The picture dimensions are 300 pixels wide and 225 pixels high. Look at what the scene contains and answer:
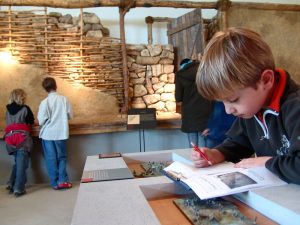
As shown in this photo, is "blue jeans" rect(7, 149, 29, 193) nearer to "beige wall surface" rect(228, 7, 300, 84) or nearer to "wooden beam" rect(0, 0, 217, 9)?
"wooden beam" rect(0, 0, 217, 9)

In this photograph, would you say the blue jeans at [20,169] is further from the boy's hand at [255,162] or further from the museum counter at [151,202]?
the boy's hand at [255,162]

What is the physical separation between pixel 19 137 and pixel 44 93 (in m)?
1.32

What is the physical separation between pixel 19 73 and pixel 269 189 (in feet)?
14.5

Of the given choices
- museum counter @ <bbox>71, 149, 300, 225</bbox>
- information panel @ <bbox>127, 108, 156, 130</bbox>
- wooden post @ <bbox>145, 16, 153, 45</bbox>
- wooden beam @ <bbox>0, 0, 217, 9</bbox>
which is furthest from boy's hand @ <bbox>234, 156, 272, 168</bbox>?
wooden post @ <bbox>145, 16, 153, 45</bbox>

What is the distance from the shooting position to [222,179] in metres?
0.96

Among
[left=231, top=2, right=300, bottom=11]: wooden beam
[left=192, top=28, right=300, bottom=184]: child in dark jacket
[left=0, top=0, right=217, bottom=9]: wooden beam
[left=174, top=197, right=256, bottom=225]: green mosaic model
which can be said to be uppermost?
[left=231, top=2, right=300, bottom=11]: wooden beam

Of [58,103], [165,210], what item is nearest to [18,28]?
[58,103]

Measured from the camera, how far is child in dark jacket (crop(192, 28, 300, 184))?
2.74 feet

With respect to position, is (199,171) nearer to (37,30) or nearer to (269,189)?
(269,189)

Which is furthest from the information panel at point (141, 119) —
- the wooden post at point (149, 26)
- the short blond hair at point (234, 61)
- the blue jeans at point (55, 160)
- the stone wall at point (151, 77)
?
the short blond hair at point (234, 61)

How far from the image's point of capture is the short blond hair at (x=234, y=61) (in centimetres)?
83

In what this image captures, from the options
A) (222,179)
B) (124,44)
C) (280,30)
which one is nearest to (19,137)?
(124,44)

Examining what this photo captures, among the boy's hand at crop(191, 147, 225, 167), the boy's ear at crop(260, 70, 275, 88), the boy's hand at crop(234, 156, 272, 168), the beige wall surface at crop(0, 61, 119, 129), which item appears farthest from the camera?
the beige wall surface at crop(0, 61, 119, 129)

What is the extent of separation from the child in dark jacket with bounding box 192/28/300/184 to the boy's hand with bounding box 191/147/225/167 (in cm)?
16
